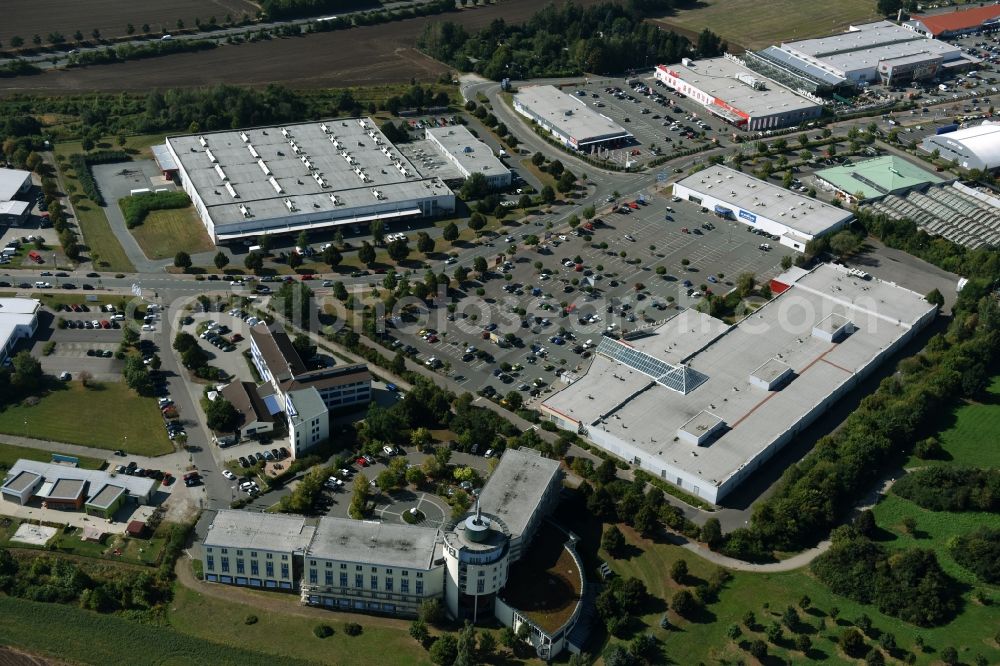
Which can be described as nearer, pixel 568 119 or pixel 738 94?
pixel 568 119

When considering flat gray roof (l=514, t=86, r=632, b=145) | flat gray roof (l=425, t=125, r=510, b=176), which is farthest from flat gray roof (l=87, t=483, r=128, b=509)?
flat gray roof (l=514, t=86, r=632, b=145)

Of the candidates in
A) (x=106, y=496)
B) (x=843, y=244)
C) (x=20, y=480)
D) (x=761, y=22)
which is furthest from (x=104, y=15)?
(x=843, y=244)

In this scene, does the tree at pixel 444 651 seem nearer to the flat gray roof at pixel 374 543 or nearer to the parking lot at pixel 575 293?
the flat gray roof at pixel 374 543

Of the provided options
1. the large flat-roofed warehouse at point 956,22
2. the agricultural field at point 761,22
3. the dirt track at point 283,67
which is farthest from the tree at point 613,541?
the large flat-roofed warehouse at point 956,22

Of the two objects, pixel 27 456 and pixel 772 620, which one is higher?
pixel 27 456

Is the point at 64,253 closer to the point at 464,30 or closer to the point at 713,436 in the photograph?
the point at 713,436

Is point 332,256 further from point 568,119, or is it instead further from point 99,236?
point 568,119

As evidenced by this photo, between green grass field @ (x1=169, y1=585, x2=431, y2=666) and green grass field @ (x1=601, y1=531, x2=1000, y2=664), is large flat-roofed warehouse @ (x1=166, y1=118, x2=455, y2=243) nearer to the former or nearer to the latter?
green grass field @ (x1=169, y1=585, x2=431, y2=666)

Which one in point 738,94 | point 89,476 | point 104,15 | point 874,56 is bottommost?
point 874,56
